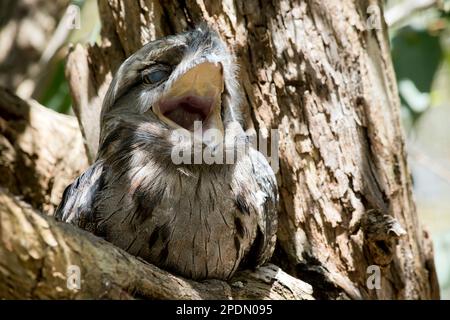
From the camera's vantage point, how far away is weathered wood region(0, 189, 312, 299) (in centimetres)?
192

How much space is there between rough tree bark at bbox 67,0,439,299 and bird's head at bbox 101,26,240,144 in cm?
34

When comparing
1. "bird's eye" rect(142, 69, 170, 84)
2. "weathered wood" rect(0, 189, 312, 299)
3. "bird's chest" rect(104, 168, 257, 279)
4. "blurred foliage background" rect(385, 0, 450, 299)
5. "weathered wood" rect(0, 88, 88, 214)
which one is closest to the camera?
"weathered wood" rect(0, 189, 312, 299)

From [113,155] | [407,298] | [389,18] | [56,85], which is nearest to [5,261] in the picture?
[113,155]

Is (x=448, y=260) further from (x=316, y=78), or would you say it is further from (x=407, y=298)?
(x=316, y=78)

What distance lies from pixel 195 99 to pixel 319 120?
75 cm

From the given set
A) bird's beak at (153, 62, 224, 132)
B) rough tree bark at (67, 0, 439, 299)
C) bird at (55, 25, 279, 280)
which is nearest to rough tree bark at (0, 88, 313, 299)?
bird at (55, 25, 279, 280)

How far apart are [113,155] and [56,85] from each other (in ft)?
8.16

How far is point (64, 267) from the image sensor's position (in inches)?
80.5

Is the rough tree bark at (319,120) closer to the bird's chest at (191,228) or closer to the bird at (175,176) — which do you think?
the bird at (175,176)

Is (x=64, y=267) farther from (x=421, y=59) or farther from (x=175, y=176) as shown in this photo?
(x=421, y=59)

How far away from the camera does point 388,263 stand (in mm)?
3227

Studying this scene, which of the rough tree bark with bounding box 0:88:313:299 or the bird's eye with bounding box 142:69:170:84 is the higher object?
the bird's eye with bounding box 142:69:170:84

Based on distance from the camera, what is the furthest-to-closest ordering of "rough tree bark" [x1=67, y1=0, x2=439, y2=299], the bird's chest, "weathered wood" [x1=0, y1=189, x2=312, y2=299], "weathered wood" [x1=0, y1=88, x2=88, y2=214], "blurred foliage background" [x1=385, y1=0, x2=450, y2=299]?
"blurred foliage background" [x1=385, y1=0, x2=450, y2=299] < "weathered wood" [x1=0, y1=88, x2=88, y2=214] < "rough tree bark" [x1=67, y1=0, x2=439, y2=299] < the bird's chest < "weathered wood" [x1=0, y1=189, x2=312, y2=299]

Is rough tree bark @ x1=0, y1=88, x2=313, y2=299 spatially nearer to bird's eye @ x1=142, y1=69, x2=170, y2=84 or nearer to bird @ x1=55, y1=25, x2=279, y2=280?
bird @ x1=55, y1=25, x2=279, y2=280
